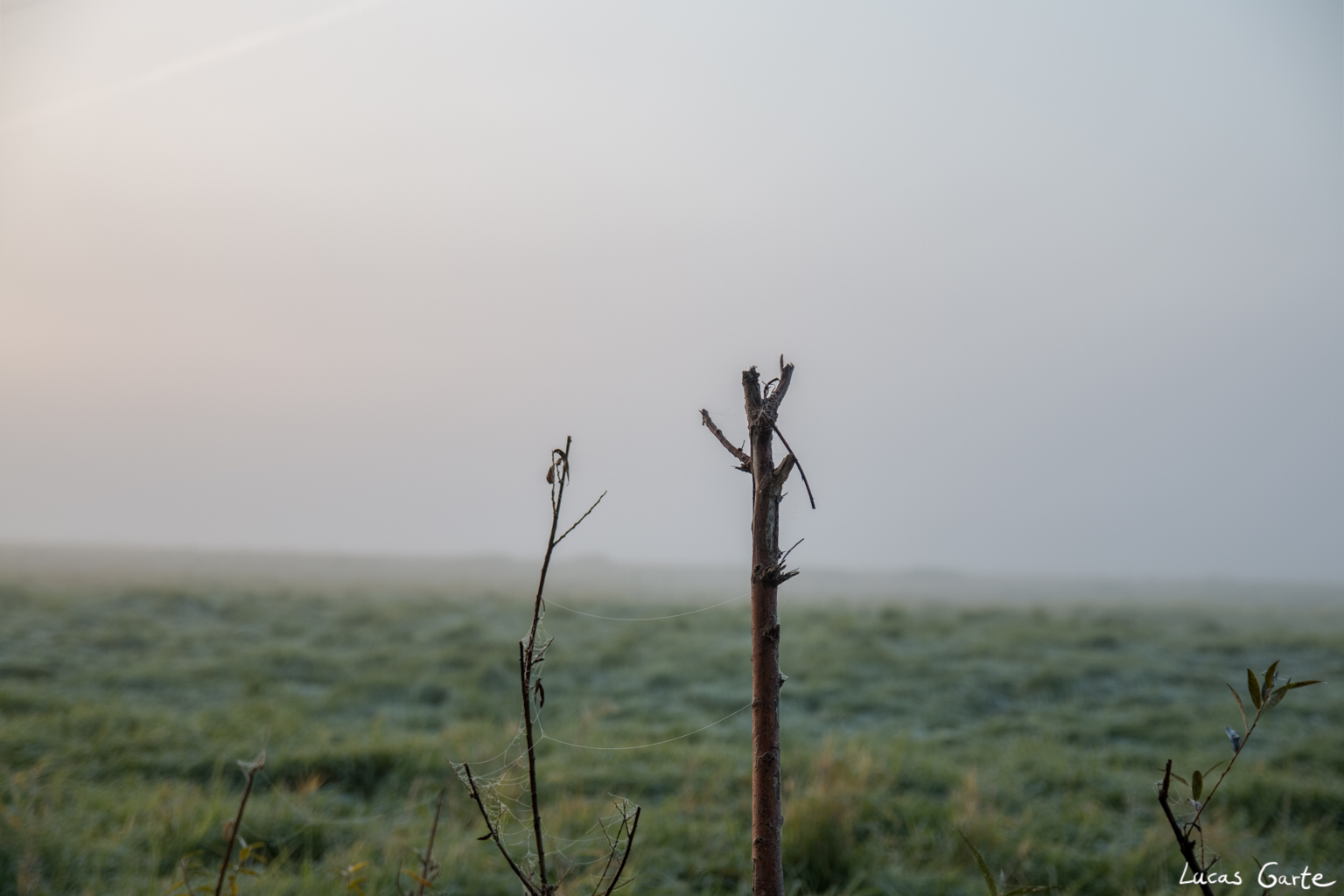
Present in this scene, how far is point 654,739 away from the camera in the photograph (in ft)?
18.8

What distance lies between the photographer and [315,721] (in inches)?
232

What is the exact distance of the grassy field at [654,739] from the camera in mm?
3248

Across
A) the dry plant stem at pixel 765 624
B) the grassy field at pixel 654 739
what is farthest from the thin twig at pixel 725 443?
the grassy field at pixel 654 739

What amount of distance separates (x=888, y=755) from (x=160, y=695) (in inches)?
249

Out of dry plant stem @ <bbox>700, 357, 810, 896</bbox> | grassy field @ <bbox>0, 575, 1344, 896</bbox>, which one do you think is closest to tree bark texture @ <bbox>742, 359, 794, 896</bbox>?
dry plant stem @ <bbox>700, 357, 810, 896</bbox>

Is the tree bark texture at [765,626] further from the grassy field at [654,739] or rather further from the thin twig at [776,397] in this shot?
the grassy field at [654,739]

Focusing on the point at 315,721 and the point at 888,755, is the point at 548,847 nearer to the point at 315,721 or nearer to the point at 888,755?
the point at 888,755

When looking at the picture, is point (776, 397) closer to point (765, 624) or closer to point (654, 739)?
point (765, 624)

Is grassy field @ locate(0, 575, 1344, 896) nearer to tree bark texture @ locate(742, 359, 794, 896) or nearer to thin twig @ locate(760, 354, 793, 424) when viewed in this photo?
tree bark texture @ locate(742, 359, 794, 896)

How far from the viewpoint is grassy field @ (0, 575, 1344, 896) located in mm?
3248

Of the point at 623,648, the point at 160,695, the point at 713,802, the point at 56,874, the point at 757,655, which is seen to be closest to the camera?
the point at 757,655

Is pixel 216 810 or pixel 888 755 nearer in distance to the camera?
pixel 216 810

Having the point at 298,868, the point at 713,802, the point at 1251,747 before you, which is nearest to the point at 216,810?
the point at 298,868

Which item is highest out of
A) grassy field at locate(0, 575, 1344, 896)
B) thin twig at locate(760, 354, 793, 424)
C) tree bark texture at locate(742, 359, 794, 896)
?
thin twig at locate(760, 354, 793, 424)
